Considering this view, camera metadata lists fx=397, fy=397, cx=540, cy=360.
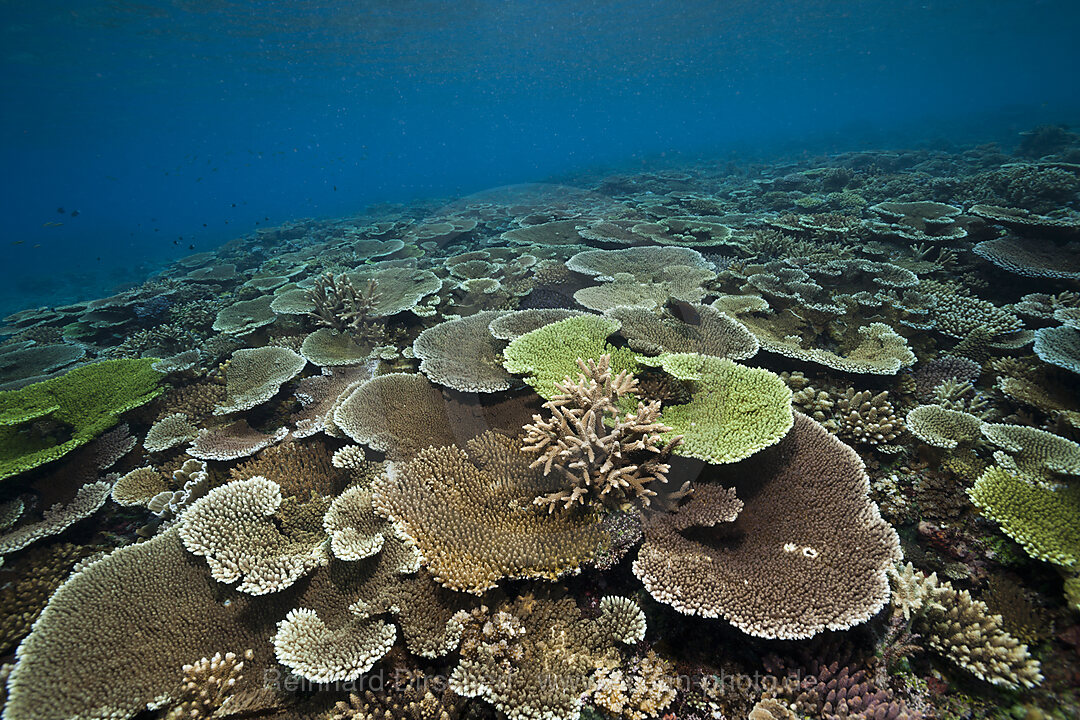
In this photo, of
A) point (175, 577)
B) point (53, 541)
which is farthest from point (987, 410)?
Answer: point (53, 541)

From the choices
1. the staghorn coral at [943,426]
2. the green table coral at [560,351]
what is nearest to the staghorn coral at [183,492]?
the green table coral at [560,351]

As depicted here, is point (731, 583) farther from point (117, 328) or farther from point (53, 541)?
point (117, 328)

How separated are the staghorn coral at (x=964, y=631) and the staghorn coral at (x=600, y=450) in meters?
1.71

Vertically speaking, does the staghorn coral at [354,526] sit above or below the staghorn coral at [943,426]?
above

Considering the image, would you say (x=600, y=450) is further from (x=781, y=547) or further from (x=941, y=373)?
(x=941, y=373)

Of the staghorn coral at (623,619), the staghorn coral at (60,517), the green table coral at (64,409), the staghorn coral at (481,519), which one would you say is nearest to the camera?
the staghorn coral at (623,619)

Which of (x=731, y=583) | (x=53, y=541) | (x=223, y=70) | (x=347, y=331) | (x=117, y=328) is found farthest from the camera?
(x=223, y=70)

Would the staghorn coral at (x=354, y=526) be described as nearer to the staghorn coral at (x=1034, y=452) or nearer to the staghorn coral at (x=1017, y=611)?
the staghorn coral at (x=1017, y=611)

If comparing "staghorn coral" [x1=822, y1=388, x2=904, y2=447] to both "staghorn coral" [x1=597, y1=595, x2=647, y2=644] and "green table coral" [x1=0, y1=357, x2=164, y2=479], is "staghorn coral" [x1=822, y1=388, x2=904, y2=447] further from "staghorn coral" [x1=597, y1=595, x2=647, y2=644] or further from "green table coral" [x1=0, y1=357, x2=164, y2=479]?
"green table coral" [x1=0, y1=357, x2=164, y2=479]

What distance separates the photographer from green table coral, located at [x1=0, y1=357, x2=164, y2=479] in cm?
439

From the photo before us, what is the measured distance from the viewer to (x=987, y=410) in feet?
14.0

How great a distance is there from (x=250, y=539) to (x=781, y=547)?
412 centimetres

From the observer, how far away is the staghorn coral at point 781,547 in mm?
2490

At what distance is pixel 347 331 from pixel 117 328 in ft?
22.1
